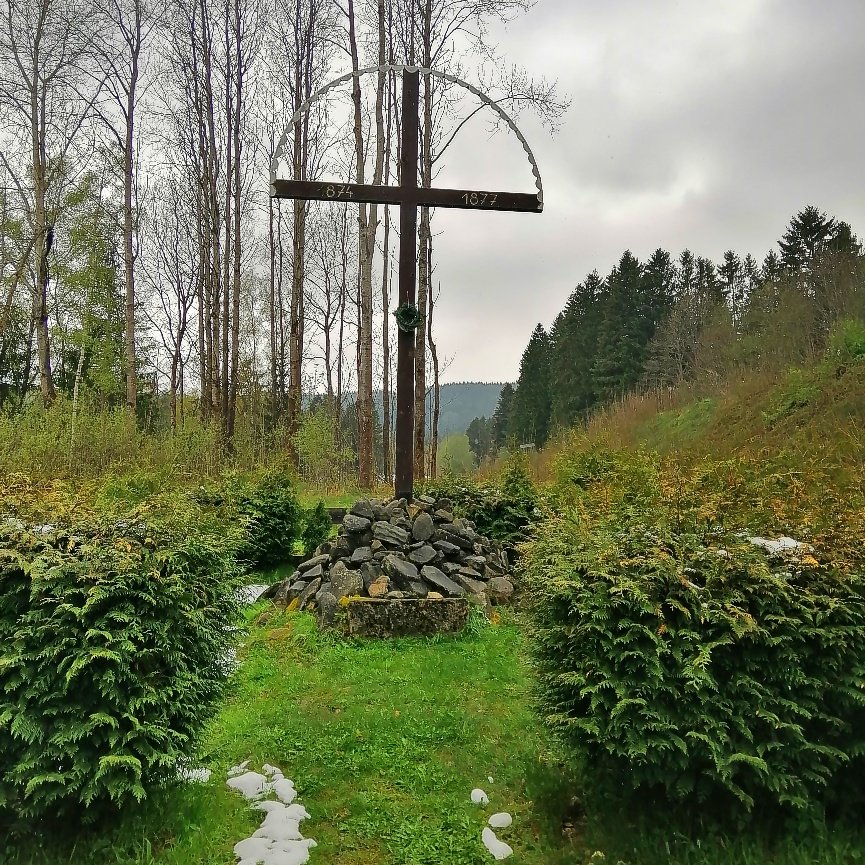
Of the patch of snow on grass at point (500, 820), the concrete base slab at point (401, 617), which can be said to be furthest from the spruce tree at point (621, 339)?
the patch of snow on grass at point (500, 820)

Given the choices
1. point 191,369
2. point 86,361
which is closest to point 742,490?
point 86,361

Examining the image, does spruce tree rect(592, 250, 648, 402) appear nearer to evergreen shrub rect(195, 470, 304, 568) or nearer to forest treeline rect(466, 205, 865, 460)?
forest treeline rect(466, 205, 865, 460)

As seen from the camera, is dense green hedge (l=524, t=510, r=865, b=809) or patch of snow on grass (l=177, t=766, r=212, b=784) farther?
patch of snow on grass (l=177, t=766, r=212, b=784)

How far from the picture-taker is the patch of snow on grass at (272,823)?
2.58m

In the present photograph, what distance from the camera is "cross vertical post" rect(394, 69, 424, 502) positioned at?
631cm

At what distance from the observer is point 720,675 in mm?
2438

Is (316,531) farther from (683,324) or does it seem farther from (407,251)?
(683,324)

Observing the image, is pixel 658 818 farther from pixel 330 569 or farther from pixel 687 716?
pixel 330 569

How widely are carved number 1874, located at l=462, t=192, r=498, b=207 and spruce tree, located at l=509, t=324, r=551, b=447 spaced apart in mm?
34453

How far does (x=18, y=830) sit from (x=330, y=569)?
3.81m

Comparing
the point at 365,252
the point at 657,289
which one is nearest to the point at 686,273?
the point at 657,289

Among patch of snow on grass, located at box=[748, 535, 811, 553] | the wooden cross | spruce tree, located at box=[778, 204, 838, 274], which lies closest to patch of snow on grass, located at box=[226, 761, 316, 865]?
patch of snow on grass, located at box=[748, 535, 811, 553]

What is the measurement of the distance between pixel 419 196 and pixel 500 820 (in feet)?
18.0

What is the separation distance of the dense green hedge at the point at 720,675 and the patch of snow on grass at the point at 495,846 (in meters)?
0.54
